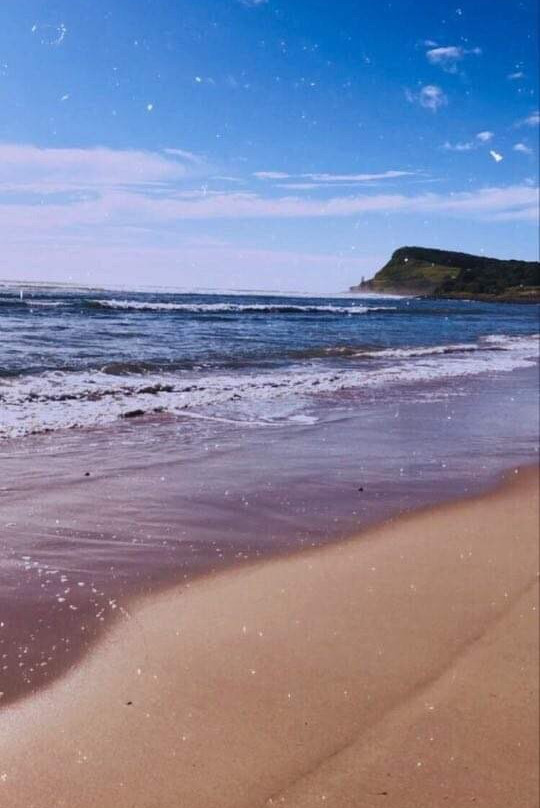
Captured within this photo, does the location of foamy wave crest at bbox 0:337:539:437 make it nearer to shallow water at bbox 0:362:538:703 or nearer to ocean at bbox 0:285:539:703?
ocean at bbox 0:285:539:703

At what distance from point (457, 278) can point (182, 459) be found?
309ft

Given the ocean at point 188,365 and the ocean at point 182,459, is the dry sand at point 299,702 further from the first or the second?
the ocean at point 188,365

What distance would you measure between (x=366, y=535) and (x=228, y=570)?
984mm

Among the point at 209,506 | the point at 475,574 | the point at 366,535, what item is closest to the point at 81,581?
the point at 209,506

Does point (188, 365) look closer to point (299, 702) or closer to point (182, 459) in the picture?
point (182, 459)

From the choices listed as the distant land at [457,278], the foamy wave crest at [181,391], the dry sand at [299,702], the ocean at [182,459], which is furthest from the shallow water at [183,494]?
the distant land at [457,278]

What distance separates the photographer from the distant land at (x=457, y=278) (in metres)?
86.2

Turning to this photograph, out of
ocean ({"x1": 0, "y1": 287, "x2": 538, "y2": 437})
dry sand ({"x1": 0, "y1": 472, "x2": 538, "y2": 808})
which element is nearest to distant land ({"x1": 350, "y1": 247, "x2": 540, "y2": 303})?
ocean ({"x1": 0, "y1": 287, "x2": 538, "y2": 437})

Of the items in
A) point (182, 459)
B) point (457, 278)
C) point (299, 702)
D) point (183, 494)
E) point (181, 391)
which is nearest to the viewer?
point (299, 702)

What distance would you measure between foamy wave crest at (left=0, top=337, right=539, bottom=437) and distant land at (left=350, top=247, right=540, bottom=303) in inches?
2943

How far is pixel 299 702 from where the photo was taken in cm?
216

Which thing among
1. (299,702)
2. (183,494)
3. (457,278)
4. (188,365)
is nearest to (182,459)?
(183,494)

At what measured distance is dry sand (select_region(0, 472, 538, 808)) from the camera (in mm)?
1801

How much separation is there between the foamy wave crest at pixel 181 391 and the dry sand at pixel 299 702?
3419 millimetres
